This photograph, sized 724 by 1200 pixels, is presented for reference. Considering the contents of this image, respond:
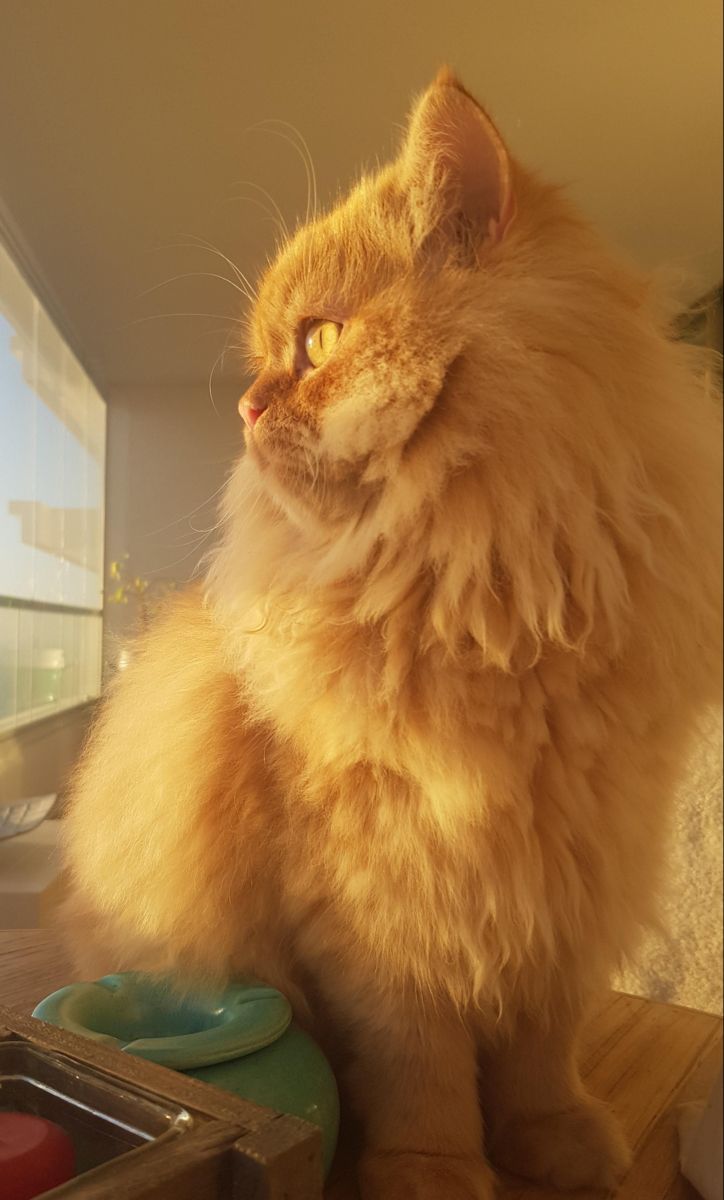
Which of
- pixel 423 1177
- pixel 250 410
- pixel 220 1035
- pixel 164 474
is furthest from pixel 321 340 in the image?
pixel 423 1177

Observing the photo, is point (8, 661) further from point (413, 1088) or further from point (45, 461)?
point (413, 1088)

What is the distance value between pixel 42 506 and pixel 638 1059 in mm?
725

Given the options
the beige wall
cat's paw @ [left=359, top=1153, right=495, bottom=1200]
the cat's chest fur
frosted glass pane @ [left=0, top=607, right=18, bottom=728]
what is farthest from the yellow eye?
cat's paw @ [left=359, top=1153, right=495, bottom=1200]

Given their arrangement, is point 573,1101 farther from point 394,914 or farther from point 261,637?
point 261,637

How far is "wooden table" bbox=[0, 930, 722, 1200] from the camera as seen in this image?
2.05ft

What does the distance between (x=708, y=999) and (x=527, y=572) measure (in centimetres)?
40

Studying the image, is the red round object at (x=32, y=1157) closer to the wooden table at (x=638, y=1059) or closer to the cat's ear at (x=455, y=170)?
the wooden table at (x=638, y=1059)

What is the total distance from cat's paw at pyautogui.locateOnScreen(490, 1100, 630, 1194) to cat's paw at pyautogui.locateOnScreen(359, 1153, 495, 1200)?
44 millimetres

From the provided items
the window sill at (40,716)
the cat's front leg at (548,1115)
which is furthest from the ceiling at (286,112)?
the cat's front leg at (548,1115)

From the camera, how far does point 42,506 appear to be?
819 mm

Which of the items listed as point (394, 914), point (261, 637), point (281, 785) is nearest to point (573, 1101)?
point (394, 914)

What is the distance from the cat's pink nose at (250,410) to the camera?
783 millimetres

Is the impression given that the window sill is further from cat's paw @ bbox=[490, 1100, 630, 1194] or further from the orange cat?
cat's paw @ bbox=[490, 1100, 630, 1194]

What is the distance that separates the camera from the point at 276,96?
81cm
